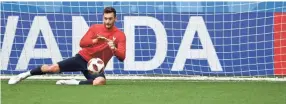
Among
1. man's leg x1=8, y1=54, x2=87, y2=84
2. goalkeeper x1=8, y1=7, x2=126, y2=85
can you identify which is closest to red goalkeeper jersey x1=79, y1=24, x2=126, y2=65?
goalkeeper x1=8, y1=7, x2=126, y2=85

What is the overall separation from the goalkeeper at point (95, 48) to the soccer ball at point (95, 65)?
0.80 feet

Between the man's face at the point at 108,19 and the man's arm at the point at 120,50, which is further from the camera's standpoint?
the man's face at the point at 108,19

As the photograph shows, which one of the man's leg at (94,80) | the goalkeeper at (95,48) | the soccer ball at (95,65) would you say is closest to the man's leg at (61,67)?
the goalkeeper at (95,48)

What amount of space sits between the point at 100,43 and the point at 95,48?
102 millimetres

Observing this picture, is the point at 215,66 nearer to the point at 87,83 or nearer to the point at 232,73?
the point at 232,73

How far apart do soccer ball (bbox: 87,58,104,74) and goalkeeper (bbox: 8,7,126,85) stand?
24 centimetres

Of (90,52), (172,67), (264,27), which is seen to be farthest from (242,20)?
(90,52)

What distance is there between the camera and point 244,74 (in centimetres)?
1348

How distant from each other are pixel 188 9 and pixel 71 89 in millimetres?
3444

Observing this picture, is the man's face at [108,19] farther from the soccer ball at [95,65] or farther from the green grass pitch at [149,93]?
the green grass pitch at [149,93]

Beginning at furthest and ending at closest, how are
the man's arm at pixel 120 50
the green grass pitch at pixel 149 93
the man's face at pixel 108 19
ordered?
the man's face at pixel 108 19 → the man's arm at pixel 120 50 → the green grass pitch at pixel 149 93

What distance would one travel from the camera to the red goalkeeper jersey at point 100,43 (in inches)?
434

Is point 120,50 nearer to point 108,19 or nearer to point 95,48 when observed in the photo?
point 108,19

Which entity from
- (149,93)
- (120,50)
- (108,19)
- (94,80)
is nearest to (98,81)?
(94,80)
